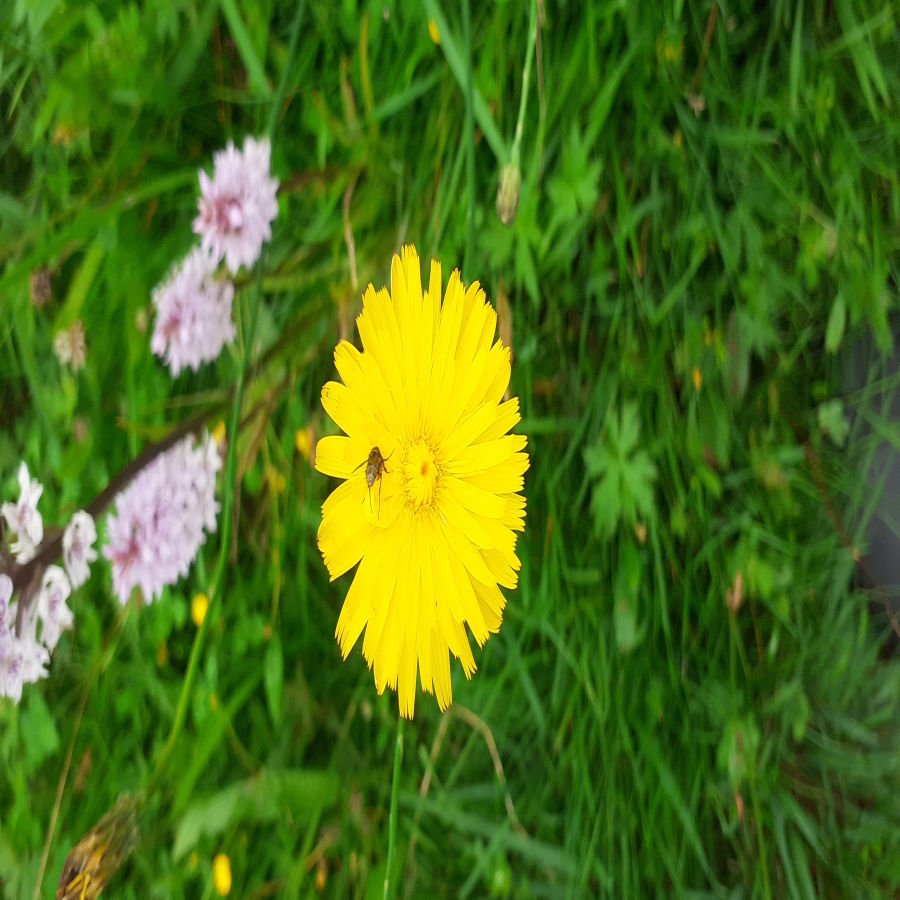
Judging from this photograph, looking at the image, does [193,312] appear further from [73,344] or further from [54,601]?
[54,601]

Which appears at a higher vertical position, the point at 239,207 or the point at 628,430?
the point at 239,207

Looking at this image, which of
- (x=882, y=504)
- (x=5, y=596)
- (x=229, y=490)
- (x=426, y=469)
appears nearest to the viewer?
(x=426, y=469)

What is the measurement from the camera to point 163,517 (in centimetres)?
75

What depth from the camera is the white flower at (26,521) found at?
0.80 meters

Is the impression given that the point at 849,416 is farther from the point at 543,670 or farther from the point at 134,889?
the point at 134,889

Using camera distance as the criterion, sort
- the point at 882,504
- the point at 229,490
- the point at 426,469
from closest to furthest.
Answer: the point at 426,469 → the point at 229,490 → the point at 882,504

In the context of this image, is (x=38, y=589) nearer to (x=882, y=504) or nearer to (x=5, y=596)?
(x=5, y=596)

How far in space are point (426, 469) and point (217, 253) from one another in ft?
1.32

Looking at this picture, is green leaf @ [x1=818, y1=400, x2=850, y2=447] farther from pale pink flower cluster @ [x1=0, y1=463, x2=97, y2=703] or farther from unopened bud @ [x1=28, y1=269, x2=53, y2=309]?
unopened bud @ [x1=28, y1=269, x2=53, y2=309]

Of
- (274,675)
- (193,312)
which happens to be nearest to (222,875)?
(274,675)

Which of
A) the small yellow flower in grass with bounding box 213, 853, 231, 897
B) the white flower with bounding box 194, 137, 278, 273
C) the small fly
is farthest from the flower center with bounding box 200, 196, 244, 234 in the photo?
the small yellow flower in grass with bounding box 213, 853, 231, 897

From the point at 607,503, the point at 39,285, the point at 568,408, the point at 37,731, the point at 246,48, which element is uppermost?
the point at 246,48

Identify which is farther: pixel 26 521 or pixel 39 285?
pixel 39 285

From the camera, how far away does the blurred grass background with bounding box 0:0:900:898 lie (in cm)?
75
